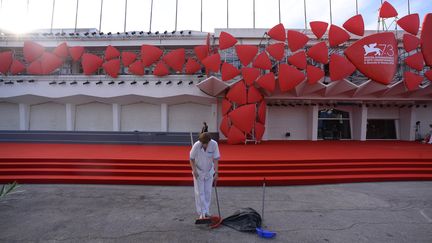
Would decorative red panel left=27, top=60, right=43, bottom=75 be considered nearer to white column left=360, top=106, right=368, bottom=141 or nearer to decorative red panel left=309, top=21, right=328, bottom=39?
decorative red panel left=309, top=21, right=328, bottom=39

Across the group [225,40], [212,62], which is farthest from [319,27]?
[212,62]

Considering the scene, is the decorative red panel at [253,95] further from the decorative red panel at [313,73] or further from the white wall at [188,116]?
the white wall at [188,116]

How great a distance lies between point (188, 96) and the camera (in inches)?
730

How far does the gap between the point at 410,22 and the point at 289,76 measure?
9425 millimetres

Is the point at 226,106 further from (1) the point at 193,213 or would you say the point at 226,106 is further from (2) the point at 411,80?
(2) the point at 411,80

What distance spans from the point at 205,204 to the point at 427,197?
5.98m

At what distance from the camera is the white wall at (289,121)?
18.9 metres

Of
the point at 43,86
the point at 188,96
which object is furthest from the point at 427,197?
the point at 43,86

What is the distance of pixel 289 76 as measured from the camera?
47.4 feet

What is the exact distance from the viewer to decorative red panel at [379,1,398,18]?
17.3 m

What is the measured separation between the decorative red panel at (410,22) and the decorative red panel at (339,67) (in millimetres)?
4996

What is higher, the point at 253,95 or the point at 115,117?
the point at 253,95

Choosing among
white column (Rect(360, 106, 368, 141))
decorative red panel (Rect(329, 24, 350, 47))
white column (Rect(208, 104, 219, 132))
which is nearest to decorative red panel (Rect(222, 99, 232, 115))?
white column (Rect(208, 104, 219, 132))

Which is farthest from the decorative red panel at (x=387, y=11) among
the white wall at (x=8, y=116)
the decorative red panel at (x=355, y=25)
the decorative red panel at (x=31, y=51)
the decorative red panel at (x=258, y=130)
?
the white wall at (x=8, y=116)
